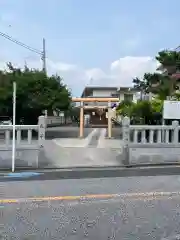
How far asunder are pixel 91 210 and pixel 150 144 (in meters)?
6.65

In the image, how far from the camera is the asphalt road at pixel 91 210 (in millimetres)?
5133

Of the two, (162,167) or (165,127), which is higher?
(165,127)

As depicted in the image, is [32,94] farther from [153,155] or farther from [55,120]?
[55,120]

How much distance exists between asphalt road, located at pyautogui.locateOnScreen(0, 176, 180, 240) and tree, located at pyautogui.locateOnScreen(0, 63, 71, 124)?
15104mm

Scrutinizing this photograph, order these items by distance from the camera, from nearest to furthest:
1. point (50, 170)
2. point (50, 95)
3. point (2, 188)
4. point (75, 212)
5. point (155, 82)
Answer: point (75, 212), point (2, 188), point (50, 170), point (50, 95), point (155, 82)

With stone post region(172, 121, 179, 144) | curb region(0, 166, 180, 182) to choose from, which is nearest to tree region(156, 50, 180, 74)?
stone post region(172, 121, 179, 144)

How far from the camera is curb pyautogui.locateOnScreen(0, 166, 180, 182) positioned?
9.97 metres

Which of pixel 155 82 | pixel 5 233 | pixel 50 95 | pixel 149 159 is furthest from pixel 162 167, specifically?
pixel 155 82

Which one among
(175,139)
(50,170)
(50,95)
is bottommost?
(50,170)

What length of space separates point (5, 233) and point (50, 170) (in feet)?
20.9

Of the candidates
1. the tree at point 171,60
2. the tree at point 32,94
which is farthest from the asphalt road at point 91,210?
the tree at point 171,60

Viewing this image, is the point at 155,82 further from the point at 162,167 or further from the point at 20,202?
the point at 20,202

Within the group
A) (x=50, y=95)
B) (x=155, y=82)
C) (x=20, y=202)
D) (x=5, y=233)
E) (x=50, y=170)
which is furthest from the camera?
(x=155, y=82)

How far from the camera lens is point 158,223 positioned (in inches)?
219
